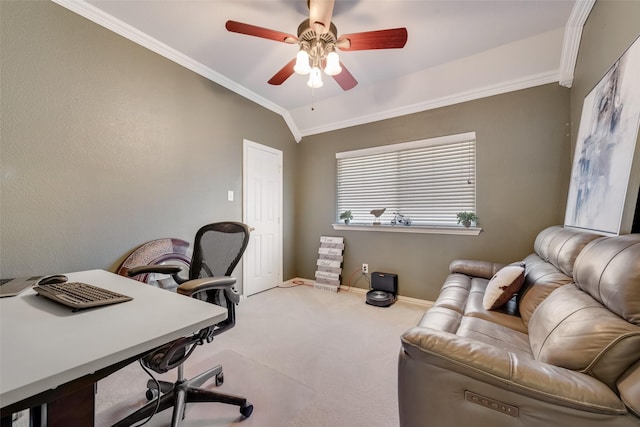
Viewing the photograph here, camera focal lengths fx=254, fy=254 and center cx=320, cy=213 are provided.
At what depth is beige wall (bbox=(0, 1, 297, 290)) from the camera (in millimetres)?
1748

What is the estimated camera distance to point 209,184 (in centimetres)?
300

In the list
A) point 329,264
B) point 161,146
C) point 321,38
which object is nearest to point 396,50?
point 321,38

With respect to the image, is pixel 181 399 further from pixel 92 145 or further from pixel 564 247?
pixel 564 247

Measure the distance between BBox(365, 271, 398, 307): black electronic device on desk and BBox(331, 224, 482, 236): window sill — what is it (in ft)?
1.98

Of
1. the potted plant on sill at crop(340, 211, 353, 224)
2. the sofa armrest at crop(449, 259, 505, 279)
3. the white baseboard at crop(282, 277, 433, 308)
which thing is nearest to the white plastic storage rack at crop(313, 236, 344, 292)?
the white baseboard at crop(282, 277, 433, 308)

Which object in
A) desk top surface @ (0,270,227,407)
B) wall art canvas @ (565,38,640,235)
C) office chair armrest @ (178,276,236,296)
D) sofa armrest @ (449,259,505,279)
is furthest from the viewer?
sofa armrest @ (449,259,505,279)

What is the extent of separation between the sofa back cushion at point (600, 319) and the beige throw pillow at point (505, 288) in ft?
1.58

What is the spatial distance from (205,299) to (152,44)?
2537mm

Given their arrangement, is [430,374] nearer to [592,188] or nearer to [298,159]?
[592,188]

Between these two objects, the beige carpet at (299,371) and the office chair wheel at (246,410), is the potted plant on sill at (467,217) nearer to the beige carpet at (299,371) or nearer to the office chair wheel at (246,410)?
the beige carpet at (299,371)

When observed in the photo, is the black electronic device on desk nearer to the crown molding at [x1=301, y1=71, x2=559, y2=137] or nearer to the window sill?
the window sill

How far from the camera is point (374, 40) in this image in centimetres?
178

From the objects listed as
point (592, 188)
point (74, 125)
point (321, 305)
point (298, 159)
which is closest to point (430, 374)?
point (592, 188)

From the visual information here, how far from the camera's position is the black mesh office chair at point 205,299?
43.9 inches
